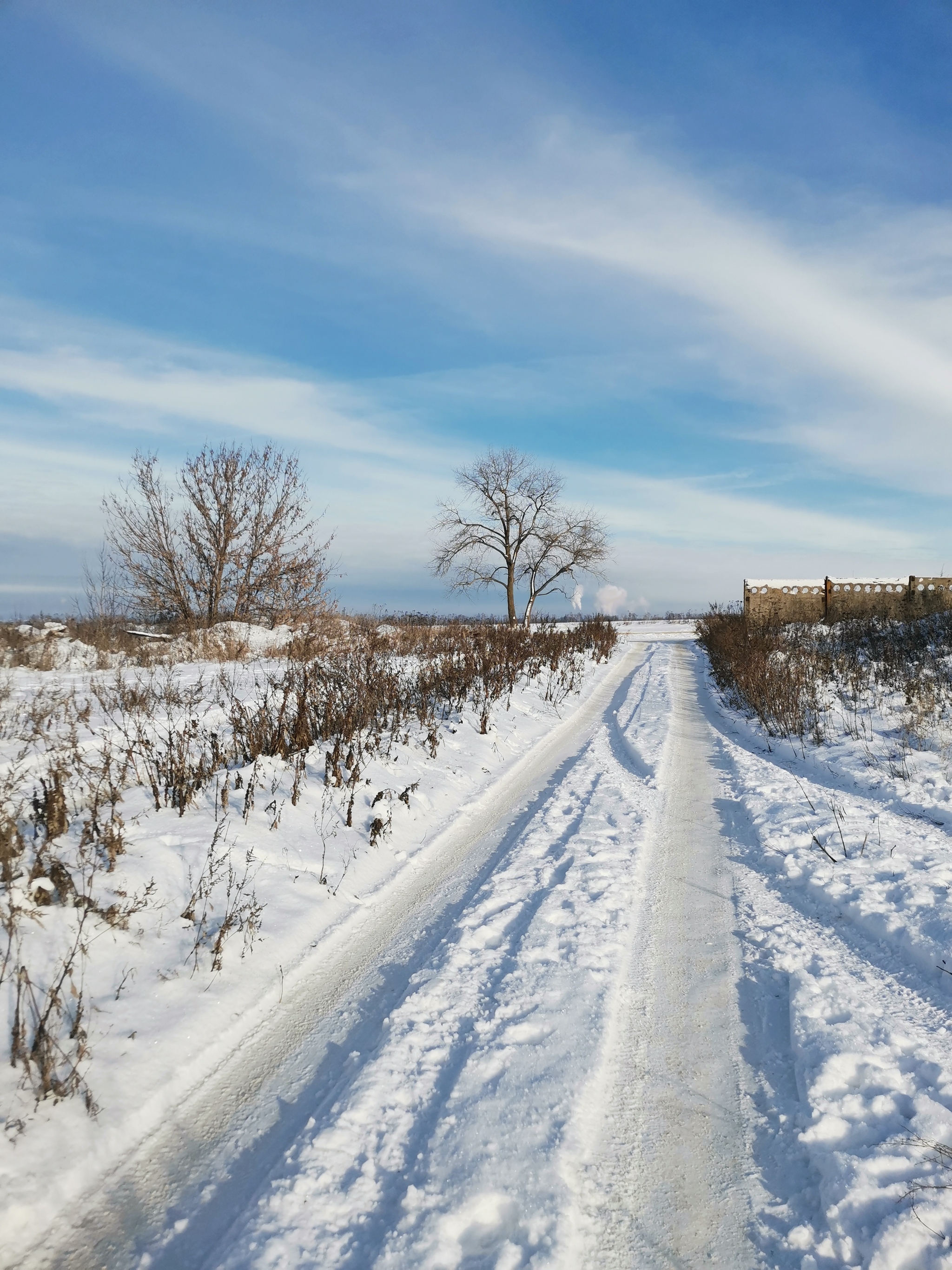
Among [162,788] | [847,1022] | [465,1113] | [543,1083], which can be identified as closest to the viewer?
[465,1113]

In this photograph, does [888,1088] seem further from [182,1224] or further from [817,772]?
[817,772]

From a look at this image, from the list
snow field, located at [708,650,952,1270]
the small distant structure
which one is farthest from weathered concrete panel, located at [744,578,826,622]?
snow field, located at [708,650,952,1270]

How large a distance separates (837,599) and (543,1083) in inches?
1147

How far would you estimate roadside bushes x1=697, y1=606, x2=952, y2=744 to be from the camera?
9.43 m

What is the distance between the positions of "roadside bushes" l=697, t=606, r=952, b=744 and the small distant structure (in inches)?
184

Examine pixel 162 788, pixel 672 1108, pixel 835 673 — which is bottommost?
pixel 672 1108

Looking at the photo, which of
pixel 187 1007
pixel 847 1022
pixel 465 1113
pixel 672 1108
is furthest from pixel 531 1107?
pixel 187 1007

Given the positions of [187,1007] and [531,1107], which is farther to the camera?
[187,1007]

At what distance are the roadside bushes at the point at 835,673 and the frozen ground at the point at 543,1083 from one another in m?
4.86

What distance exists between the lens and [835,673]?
12.8 metres

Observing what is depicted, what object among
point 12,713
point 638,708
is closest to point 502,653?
point 638,708

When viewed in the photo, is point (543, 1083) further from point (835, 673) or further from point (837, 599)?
point (837, 599)

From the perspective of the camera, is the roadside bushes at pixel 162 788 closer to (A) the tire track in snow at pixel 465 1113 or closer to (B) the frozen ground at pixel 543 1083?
(B) the frozen ground at pixel 543 1083

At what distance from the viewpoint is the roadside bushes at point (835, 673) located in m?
9.43
